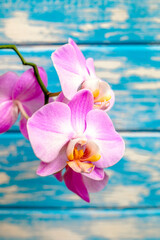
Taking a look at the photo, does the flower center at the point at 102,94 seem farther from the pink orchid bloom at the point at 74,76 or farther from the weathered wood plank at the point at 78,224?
the weathered wood plank at the point at 78,224

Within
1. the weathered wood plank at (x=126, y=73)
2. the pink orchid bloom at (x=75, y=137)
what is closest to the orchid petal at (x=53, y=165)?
the pink orchid bloom at (x=75, y=137)

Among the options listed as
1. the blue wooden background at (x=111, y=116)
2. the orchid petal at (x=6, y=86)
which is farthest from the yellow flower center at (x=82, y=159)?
the blue wooden background at (x=111, y=116)

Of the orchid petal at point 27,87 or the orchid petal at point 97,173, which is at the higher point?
the orchid petal at point 27,87

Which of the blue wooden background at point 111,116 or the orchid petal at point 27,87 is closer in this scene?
the orchid petal at point 27,87

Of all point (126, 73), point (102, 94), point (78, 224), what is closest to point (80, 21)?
point (126, 73)

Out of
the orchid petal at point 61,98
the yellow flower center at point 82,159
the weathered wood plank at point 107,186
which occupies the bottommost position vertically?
the weathered wood plank at point 107,186

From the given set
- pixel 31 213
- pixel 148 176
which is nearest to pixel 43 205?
pixel 31 213

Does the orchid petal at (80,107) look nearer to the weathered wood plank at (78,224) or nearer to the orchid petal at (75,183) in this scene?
the orchid petal at (75,183)
